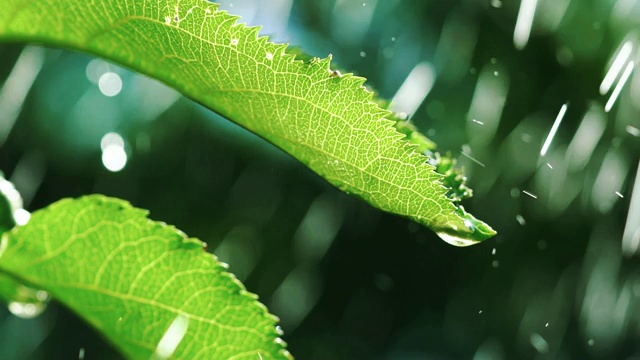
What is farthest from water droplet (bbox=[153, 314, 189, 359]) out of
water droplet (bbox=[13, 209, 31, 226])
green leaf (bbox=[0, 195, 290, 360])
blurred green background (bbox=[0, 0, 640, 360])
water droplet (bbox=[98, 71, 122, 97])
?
water droplet (bbox=[98, 71, 122, 97])

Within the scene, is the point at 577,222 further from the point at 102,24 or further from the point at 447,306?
the point at 102,24

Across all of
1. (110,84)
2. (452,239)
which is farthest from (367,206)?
(452,239)

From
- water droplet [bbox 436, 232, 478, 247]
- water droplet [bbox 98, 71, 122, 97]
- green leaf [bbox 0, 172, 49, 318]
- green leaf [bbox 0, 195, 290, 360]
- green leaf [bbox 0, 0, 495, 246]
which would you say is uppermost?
green leaf [bbox 0, 0, 495, 246]

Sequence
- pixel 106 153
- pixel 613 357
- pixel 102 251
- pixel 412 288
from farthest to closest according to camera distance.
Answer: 1. pixel 613 357
2. pixel 412 288
3. pixel 106 153
4. pixel 102 251

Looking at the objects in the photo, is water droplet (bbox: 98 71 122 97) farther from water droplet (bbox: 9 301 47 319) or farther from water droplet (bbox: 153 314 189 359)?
water droplet (bbox: 153 314 189 359)

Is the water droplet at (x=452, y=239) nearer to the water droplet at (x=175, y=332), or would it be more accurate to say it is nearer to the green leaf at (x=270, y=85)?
the green leaf at (x=270, y=85)

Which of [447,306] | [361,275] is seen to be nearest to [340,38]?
[361,275]

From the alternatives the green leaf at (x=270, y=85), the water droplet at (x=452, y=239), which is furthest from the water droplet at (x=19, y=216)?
the water droplet at (x=452, y=239)
